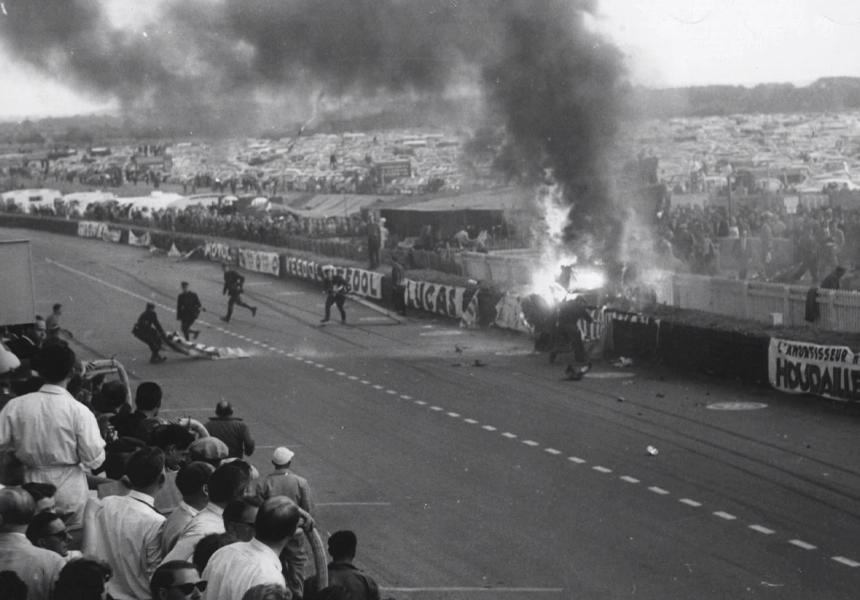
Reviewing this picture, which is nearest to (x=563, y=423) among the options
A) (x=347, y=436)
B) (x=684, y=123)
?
(x=347, y=436)

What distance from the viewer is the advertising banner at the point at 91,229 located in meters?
64.0

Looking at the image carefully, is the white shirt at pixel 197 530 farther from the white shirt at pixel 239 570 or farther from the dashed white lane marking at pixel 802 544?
the dashed white lane marking at pixel 802 544

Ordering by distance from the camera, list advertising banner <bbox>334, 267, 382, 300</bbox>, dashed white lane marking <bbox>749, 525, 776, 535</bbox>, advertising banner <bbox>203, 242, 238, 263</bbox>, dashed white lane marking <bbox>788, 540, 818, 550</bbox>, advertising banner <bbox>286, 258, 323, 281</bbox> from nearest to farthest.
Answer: dashed white lane marking <bbox>788, 540, 818, 550</bbox>
dashed white lane marking <bbox>749, 525, 776, 535</bbox>
advertising banner <bbox>334, 267, 382, 300</bbox>
advertising banner <bbox>286, 258, 323, 281</bbox>
advertising banner <bbox>203, 242, 238, 263</bbox>

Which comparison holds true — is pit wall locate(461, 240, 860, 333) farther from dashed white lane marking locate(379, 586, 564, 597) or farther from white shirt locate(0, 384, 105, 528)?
white shirt locate(0, 384, 105, 528)

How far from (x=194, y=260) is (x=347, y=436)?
34.7 meters

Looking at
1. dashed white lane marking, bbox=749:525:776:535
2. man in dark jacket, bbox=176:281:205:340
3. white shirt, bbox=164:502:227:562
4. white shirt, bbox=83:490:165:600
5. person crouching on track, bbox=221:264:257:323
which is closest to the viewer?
white shirt, bbox=164:502:227:562

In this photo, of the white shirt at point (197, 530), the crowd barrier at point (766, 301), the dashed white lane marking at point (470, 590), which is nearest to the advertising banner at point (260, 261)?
the crowd barrier at point (766, 301)

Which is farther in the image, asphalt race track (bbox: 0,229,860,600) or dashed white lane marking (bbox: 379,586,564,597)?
asphalt race track (bbox: 0,229,860,600)

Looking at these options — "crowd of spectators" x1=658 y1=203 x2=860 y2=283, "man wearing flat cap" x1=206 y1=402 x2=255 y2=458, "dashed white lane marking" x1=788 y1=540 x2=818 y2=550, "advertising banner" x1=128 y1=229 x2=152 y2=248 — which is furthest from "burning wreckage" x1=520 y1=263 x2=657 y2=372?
"advertising banner" x1=128 y1=229 x2=152 y2=248

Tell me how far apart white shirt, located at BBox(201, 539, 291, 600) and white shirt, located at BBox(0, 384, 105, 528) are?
1.97 meters

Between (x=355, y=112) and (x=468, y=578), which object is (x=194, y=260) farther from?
(x=468, y=578)

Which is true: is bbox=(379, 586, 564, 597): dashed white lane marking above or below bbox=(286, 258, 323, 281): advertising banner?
below

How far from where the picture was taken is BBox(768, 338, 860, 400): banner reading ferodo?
18000mm

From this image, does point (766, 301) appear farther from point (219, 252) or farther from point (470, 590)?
point (219, 252)
